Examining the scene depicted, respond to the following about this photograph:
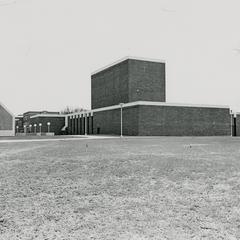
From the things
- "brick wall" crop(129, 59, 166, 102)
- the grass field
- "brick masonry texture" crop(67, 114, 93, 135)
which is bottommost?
the grass field

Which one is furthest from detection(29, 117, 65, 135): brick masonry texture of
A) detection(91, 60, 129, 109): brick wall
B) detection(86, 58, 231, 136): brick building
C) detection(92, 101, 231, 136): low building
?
detection(92, 101, 231, 136): low building

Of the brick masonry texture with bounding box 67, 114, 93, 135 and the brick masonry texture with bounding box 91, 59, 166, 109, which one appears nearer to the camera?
the brick masonry texture with bounding box 91, 59, 166, 109

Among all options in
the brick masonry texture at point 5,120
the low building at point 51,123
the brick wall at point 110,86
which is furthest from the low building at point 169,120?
the low building at point 51,123

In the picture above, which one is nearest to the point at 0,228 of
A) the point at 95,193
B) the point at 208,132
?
the point at 95,193

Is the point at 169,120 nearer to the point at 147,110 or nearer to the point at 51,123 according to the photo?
the point at 147,110

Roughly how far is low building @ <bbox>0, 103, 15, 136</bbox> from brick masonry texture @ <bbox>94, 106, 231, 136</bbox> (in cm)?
1792

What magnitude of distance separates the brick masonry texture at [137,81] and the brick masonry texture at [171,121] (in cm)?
530

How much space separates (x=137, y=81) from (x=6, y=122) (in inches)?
953

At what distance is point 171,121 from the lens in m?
46.1

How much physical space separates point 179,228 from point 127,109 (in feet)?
141

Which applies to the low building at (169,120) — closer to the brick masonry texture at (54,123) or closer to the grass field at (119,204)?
the brick masonry texture at (54,123)

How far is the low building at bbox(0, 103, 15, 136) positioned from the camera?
5250cm

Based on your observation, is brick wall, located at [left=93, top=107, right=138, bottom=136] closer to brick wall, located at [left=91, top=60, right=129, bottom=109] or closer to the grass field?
brick wall, located at [left=91, top=60, right=129, bottom=109]

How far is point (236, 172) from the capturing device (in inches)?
340
